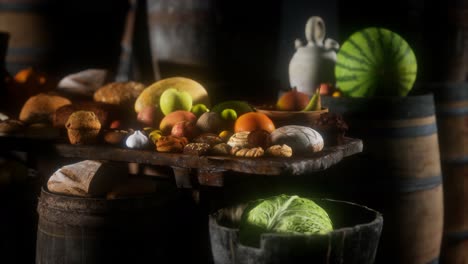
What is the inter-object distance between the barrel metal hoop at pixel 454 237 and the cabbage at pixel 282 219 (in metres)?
1.55

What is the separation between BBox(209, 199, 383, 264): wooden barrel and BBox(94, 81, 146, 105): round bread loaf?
1.05 m

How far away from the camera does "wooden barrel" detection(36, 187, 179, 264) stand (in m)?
2.43

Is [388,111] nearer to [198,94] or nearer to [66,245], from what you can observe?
[198,94]

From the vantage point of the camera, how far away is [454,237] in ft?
12.0

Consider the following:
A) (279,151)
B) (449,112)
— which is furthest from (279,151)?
(449,112)

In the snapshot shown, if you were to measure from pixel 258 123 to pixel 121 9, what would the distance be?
2.05 m

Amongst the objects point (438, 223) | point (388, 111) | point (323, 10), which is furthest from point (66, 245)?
point (323, 10)

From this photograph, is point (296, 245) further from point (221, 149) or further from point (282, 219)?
point (221, 149)

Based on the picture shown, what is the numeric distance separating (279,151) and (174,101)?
74 centimetres

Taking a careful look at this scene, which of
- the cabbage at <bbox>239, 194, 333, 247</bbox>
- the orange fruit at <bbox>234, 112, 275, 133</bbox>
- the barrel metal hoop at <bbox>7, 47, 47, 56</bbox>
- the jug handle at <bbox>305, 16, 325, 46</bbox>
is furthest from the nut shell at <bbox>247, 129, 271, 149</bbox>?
the barrel metal hoop at <bbox>7, 47, 47, 56</bbox>

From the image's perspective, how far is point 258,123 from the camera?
104 inches

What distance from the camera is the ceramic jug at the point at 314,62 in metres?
3.56

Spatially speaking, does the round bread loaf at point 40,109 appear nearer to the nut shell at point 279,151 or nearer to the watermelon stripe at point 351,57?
the nut shell at point 279,151

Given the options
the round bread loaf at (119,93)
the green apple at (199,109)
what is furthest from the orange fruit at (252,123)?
the round bread loaf at (119,93)
